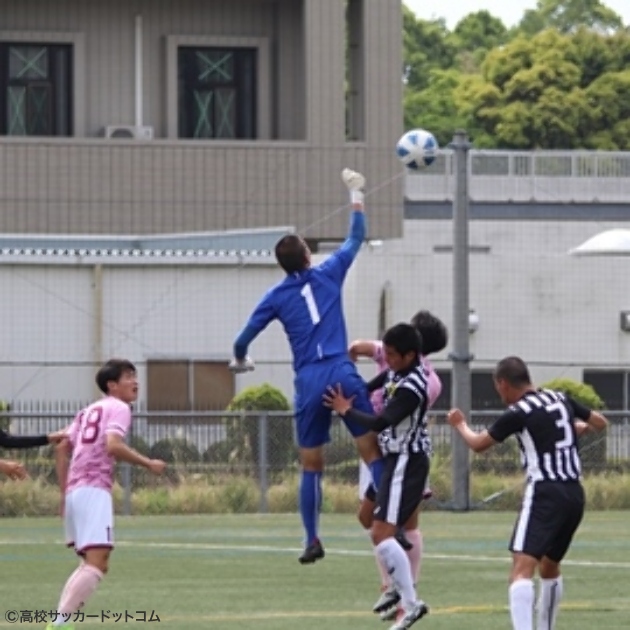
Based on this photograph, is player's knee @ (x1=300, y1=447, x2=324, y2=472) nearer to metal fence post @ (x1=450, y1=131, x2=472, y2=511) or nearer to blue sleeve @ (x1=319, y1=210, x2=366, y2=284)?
blue sleeve @ (x1=319, y1=210, x2=366, y2=284)

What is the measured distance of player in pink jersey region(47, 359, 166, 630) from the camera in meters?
13.4

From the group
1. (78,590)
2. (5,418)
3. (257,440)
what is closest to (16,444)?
(78,590)

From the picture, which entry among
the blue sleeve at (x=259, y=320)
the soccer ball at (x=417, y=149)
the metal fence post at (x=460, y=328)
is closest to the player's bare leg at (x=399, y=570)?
the blue sleeve at (x=259, y=320)

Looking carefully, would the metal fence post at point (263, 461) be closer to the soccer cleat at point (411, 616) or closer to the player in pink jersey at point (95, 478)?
the soccer cleat at point (411, 616)

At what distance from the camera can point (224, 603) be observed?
16.5 m

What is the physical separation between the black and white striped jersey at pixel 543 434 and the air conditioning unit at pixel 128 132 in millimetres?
25756

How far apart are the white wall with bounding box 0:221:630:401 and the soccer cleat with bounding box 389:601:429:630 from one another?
20573mm

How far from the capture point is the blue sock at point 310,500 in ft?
51.7

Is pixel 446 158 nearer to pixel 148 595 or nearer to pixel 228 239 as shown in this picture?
pixel 228 239

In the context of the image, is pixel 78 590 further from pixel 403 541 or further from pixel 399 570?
pixel 403 541

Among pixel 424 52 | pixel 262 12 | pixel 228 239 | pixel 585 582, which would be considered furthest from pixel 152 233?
pixel 424 52

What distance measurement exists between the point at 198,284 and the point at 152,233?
8.63ft

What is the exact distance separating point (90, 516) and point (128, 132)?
25.3 m

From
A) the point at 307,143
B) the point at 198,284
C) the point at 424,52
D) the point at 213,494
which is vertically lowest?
the point at 213,494
